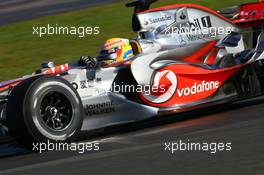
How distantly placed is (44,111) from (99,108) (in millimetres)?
710

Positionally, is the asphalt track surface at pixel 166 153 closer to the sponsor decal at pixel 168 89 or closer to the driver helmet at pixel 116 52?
the sponsor decal at pixel 168 89

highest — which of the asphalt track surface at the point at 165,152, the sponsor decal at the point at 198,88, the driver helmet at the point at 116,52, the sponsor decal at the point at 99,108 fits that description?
the driver helmet at the point at 116,52

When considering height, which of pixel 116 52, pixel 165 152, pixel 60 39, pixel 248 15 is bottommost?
pixel 165 152

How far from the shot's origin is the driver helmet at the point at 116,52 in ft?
27.0

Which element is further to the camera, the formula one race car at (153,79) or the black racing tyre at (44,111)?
the formula one race car at (153,79)

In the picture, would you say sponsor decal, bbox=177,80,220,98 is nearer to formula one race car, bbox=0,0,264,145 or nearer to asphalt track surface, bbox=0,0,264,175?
formula one race car, bbox=0,0,264,145

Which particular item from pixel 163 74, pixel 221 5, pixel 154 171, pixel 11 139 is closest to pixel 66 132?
pixel 11 139

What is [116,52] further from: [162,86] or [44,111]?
[44,111]

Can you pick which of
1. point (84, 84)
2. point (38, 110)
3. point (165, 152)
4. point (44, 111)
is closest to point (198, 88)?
point (84, 84)

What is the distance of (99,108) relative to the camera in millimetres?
7594

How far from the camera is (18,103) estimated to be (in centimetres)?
693

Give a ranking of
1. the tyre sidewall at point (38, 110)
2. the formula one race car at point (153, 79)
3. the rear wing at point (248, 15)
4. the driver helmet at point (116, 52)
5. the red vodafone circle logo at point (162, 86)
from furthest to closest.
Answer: the rear wing at point (248, 15), the driver helmet at point (116, 52), the red vodafone circle logo at point (162, 86), the formula one race car at point (153, 79), the tyre sidewall at point (38, 110)

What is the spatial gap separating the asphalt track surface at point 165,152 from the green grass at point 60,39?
5560 mm

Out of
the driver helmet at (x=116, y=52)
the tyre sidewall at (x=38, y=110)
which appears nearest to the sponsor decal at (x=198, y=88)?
the driver helmet at (x=116, y=52)
